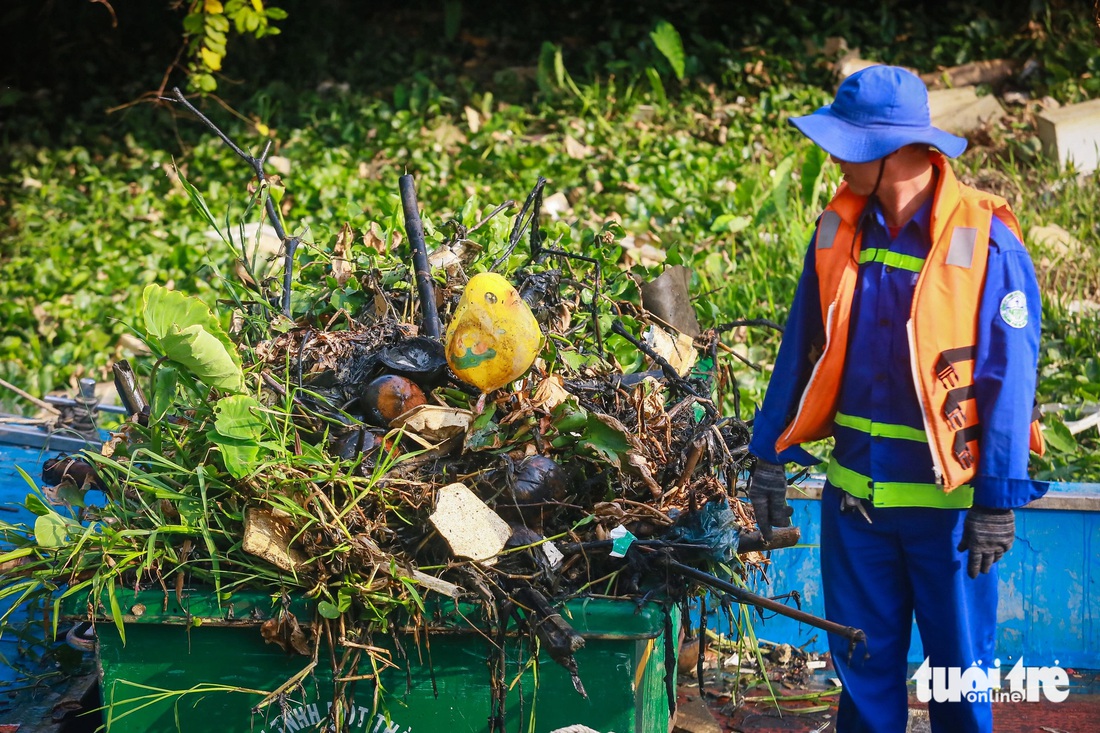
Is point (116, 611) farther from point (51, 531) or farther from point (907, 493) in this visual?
point (907, 493)

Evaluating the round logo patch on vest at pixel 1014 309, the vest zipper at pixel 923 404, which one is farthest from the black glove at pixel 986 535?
the round logo patch on vest at pixel 1014 309

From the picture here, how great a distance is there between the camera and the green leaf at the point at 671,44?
711 centimetres

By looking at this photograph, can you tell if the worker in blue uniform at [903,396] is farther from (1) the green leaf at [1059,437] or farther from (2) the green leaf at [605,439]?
(1) the green leaf at [1059,437]

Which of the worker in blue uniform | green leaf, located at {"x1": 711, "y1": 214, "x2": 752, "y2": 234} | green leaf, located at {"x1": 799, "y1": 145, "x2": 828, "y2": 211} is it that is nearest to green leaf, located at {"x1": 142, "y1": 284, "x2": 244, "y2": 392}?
the worker in blue uniform

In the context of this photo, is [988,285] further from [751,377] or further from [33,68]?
[33,68]

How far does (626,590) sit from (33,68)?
26.3 ft

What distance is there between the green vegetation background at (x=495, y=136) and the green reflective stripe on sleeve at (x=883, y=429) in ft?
6.09

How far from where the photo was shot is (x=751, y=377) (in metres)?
4.26

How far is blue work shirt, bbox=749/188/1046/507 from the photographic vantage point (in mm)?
2084

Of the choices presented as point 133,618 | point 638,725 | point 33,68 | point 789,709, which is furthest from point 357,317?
point 33,68

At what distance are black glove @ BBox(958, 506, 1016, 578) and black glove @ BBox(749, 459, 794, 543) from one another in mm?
404

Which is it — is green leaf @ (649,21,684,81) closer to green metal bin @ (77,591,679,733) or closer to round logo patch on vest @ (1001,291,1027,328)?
round logo patch on vest @ (1001,291,1027,328)

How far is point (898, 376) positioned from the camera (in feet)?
7.34

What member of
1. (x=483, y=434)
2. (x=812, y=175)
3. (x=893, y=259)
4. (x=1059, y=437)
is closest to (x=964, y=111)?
(x=812, y=175)
